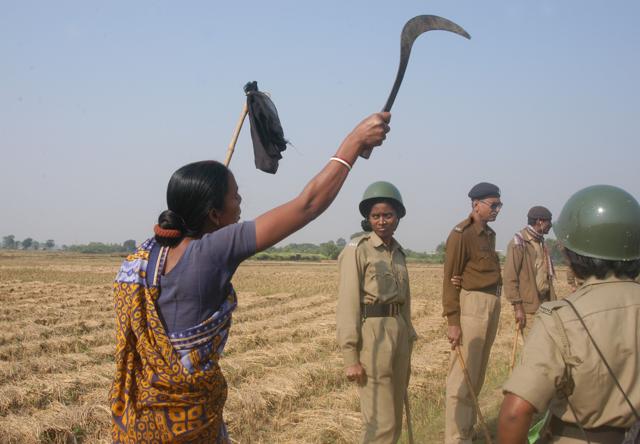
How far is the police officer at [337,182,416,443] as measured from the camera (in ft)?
13.9

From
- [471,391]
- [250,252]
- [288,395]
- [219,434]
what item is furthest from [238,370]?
[250,252]

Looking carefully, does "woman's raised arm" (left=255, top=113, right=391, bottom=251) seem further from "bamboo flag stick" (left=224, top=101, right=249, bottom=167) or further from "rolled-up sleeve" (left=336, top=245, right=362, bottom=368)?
"rolled-up sleeve" (left=336, top=245, right=362, bottom=368)

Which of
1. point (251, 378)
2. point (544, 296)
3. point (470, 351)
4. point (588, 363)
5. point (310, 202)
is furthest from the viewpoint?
point (251, 378)

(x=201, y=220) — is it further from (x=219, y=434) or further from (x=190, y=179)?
(x=219, y=434)

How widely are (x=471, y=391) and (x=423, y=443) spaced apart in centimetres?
82

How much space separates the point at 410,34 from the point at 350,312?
2.49 meters

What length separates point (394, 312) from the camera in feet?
14.6

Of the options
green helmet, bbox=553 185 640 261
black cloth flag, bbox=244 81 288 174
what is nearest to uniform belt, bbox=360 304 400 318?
black cloth flag, bbox=244 81 288 174

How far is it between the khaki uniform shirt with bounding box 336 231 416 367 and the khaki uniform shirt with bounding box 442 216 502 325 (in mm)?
1074

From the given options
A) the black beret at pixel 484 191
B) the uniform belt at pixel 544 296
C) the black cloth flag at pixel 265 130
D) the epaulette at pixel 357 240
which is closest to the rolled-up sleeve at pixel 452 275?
the black beret at pixel 484 191

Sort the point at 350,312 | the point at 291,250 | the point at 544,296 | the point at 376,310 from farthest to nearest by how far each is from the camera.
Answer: the point at 291,250, the point at 544,296, the point at 376,310, the point at 350,312

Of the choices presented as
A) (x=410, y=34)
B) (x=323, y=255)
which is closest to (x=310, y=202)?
(x=410, y=34)

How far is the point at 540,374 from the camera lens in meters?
1.85

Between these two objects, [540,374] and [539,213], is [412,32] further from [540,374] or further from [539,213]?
[539,213]
